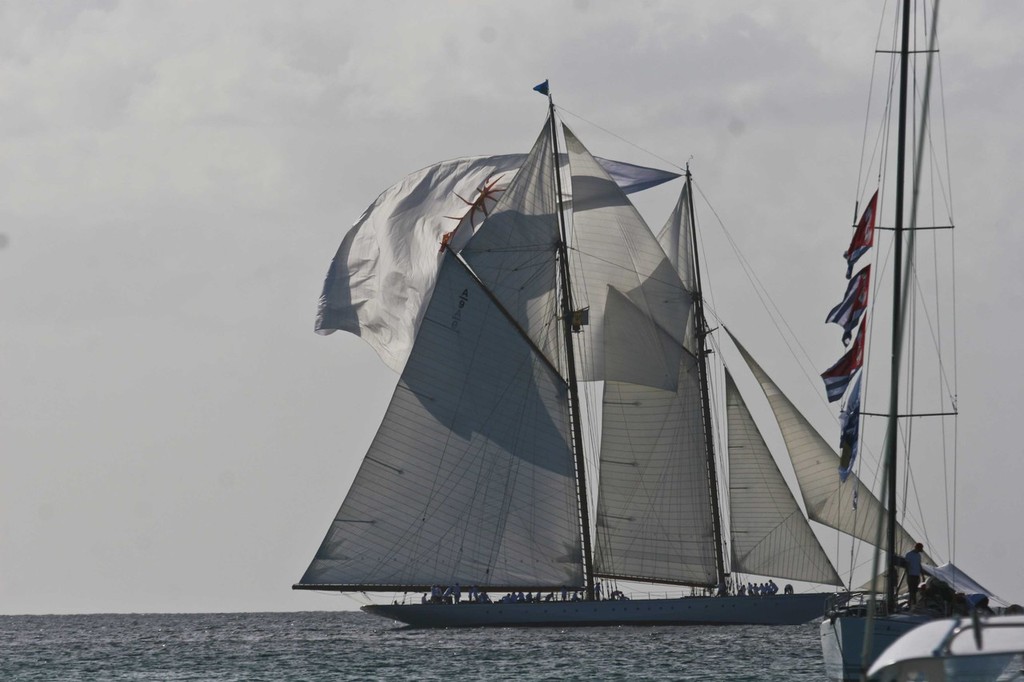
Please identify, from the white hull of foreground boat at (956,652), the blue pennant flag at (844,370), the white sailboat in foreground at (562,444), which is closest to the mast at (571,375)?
the white sailboat in foreground at (562,444)

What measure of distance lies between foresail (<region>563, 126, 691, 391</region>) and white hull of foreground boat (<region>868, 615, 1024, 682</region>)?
56.4m

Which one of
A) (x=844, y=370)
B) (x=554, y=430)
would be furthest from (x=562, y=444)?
(x=844, y=370)

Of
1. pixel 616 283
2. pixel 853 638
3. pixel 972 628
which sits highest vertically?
pixel 616 283

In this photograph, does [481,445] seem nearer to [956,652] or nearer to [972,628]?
[956,652]

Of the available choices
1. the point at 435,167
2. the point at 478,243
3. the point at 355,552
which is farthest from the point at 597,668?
the point at 435,167

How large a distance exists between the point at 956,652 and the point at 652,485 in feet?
192

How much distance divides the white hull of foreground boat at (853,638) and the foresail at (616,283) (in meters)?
36.3

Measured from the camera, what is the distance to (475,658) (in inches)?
2554

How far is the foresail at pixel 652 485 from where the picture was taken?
79.9 meters

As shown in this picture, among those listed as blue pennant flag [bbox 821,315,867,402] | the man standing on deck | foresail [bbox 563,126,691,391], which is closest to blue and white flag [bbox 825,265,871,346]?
blue pennant flag [bbox 821,315,867,402]

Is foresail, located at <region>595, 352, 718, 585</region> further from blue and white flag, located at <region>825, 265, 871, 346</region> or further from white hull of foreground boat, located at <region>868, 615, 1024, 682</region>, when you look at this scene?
white hull of foreground boat, located at <region>868, 615, 1024, 682</region>

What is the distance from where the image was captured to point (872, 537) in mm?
71812

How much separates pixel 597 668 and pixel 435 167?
94.2 ft

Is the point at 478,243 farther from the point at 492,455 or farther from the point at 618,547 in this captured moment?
the point at 618,547
